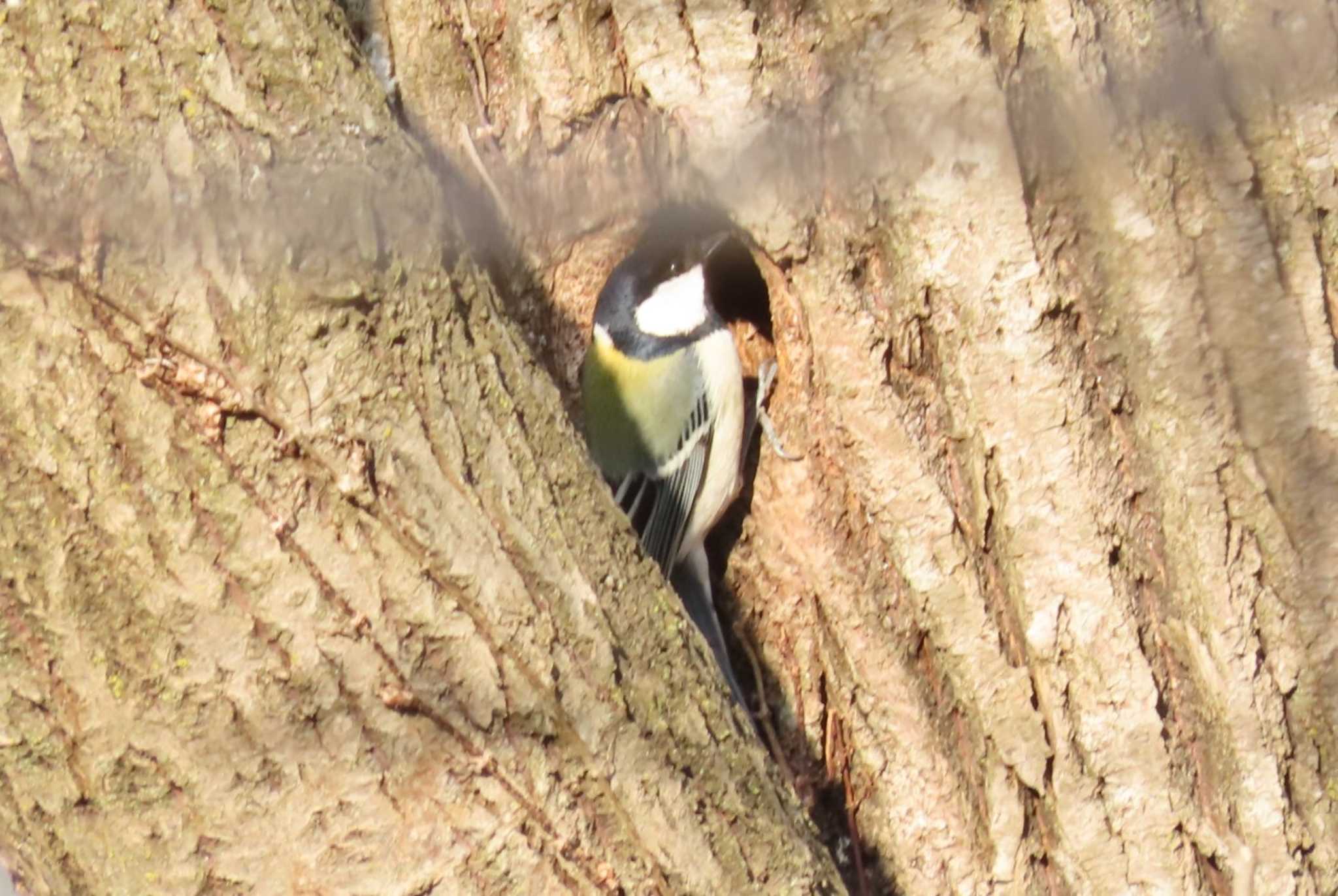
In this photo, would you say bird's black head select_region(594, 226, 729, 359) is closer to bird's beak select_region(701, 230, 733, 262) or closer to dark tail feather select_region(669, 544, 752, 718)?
bird's beak select_region(701, 230, 733, 262)

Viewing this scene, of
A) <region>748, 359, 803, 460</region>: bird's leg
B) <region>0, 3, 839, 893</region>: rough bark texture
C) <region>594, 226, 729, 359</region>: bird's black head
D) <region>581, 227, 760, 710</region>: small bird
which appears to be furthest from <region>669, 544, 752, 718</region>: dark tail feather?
<region>0, 3, 839, 893</region>: rough bark texture

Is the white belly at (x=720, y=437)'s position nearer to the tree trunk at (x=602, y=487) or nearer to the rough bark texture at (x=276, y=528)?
the tree trunk at (x=602, y=487)

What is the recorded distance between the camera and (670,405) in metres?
2.70

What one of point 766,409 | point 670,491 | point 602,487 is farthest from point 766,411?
point 602,487

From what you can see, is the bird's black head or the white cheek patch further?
the white cheek patch

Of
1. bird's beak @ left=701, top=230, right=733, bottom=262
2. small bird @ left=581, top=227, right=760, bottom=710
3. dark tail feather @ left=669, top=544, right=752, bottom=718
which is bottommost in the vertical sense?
dark tail feather @ left=669, top=544, right=752, bottom=718

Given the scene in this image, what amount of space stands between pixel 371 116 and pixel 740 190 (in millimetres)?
383

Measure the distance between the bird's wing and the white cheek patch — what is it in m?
0.15

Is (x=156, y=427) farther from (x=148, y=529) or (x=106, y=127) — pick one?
(x=106, y=127)

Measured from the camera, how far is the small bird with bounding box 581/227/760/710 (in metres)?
2.31

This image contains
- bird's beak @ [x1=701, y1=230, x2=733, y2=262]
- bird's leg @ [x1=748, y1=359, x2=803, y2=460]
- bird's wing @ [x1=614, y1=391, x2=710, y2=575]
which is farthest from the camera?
bird's wing @ [x1=614, y1=391, x2=710, y2=575]

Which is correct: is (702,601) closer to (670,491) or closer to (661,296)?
(670,491)

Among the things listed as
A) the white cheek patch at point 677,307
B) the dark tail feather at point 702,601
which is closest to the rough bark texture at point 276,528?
the dark tail feather at point 702,601

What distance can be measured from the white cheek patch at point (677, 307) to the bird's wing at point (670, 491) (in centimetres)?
15
